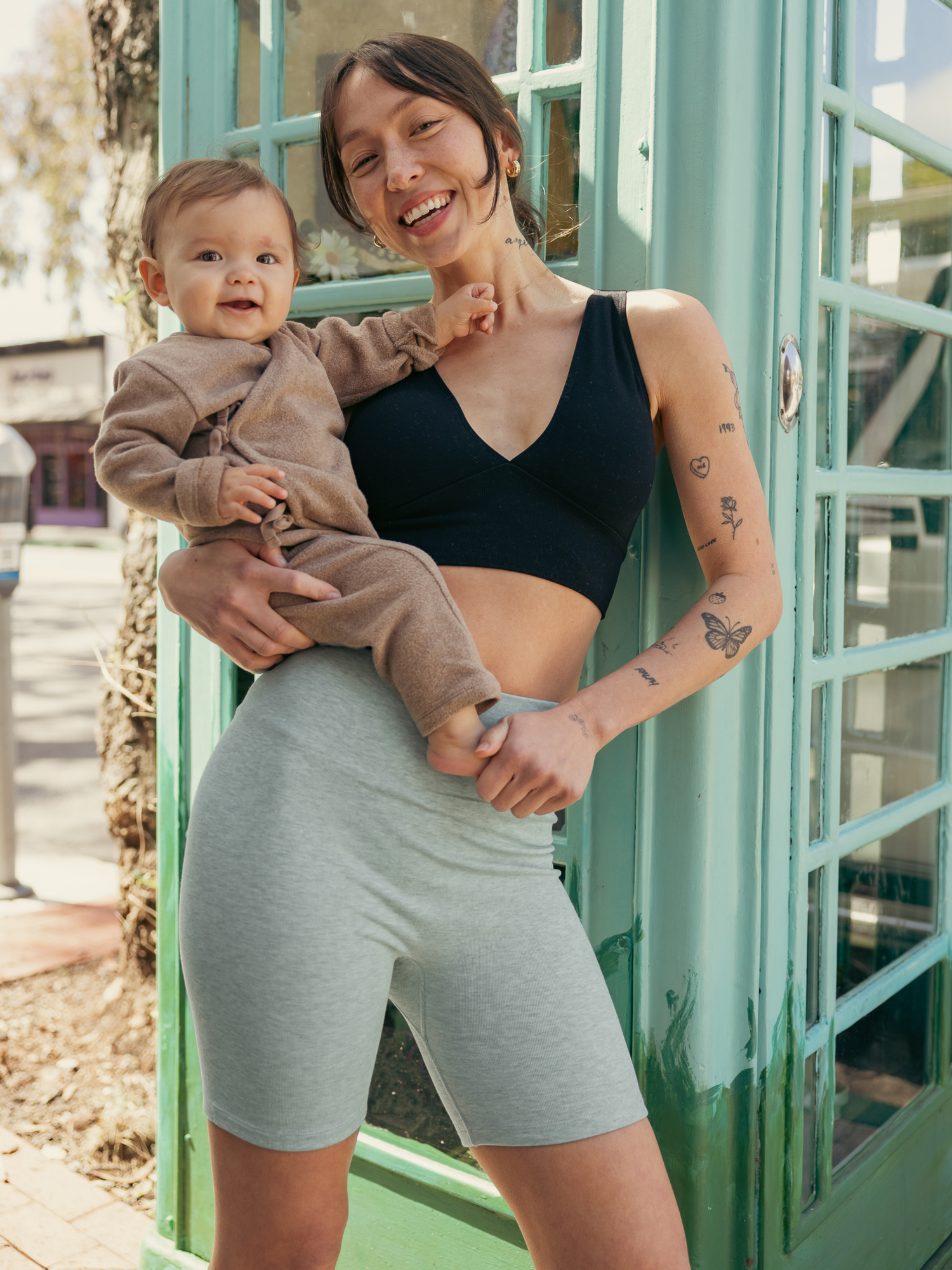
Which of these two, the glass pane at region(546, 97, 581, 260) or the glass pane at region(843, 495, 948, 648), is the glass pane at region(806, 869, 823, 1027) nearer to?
the glass pane at region(843, 495, 948, 648)

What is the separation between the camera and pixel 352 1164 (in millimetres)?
2146

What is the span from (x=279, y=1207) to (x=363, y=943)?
0.34 m

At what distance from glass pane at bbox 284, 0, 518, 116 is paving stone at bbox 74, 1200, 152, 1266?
2.52 m

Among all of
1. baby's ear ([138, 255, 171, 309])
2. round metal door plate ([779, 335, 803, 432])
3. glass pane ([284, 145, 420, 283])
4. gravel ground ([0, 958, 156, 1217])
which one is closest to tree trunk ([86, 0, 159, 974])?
gravel ground ([0, 958, 156, 1217])

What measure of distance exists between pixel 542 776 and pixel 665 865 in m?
0.52

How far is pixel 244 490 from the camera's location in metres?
1.36

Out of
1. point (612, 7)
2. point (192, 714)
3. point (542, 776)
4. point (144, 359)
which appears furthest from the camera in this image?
point (192, 714)

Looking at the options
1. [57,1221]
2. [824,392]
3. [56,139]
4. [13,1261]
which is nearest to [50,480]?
[56,139]

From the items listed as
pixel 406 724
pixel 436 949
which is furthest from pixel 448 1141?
pixel 406 724

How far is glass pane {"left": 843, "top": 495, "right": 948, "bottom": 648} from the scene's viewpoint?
2127 mm

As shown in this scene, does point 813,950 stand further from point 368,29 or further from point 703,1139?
point 368,29

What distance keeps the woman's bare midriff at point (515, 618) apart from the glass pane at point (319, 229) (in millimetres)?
956

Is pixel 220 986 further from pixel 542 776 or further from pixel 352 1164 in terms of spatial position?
pixel 352 1164

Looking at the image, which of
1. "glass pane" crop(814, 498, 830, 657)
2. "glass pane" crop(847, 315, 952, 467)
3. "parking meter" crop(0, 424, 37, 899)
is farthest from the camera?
"parking meter" crop(0, 424, 37, 899)
